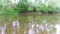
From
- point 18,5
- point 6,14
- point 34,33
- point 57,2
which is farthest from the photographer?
point 57,2

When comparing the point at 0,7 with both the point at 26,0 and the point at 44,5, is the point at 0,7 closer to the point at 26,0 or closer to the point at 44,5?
the point at 26,0

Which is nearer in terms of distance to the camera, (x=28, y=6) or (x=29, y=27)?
(x=29, y=27)

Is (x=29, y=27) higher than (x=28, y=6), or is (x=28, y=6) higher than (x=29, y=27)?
(x=29, y=27)

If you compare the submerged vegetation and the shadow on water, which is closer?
the shadow on water

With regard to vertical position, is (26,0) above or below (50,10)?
above

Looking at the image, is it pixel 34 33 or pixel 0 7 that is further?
pixel 0 7

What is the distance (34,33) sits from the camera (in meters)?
5.64

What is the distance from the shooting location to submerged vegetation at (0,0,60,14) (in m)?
11.0

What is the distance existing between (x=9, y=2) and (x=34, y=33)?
6.12m

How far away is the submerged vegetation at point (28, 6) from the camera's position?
10977 millimetres

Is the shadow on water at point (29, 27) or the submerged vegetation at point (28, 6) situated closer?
the shadow on water at point (29, 27)

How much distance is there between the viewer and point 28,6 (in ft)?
38.0

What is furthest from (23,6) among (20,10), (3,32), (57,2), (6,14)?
(3,32)

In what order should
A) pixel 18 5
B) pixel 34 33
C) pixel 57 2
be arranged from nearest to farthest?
pixel 34 33 < pixel 18 5 < pixel 57 2
